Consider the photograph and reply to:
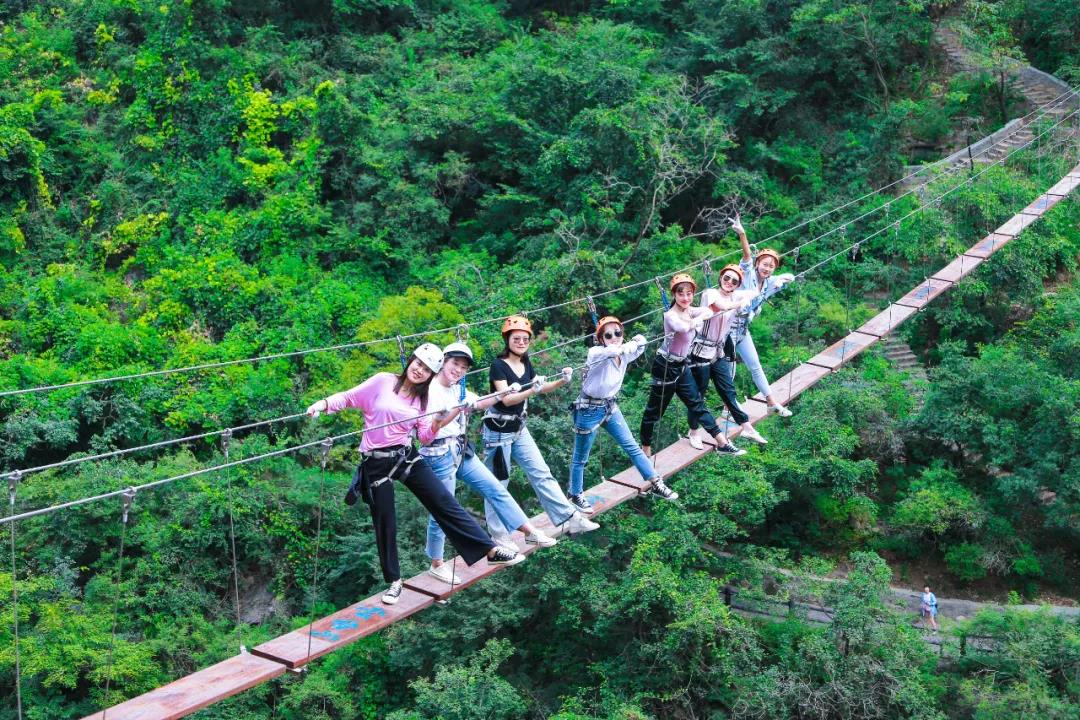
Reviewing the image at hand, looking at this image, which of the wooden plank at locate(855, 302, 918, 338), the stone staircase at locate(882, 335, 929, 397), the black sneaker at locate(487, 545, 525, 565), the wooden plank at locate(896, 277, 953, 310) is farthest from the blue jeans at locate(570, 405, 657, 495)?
the stone staircase at locate(882, 335, 929, 397)

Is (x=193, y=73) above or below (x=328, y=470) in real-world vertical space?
above

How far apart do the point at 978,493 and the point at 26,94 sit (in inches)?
552

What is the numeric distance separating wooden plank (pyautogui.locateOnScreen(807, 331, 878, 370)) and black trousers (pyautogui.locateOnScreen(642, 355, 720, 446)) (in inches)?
78.4

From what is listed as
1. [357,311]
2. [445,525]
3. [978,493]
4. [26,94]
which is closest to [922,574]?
[978,493]

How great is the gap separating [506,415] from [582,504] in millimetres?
1015

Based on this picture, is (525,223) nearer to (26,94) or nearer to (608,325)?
(26,94)

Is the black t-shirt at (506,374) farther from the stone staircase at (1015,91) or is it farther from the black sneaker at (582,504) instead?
the stone staircase at (1015,91)

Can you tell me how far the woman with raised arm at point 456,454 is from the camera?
5.66 meters

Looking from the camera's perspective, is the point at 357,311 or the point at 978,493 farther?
the point at 357,311

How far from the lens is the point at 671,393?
7.45 m

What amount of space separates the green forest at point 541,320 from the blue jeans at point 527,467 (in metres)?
2.43

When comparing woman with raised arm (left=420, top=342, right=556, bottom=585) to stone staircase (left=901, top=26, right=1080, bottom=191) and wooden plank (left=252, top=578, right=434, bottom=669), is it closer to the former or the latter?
wooden plank (left=252, top=578, right=434, bottom=669)

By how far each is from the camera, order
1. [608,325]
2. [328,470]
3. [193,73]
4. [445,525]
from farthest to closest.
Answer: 1. [193,73]
2. [328,470]
3. [608,325]
4. [445,525]

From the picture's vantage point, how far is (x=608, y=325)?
256 inches
